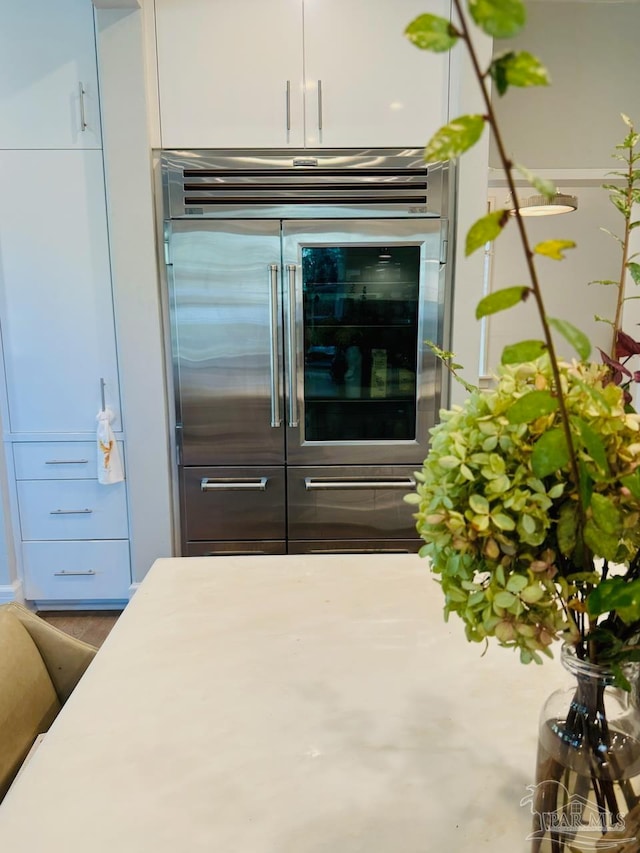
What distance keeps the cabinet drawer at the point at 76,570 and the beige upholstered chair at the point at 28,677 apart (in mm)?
1605

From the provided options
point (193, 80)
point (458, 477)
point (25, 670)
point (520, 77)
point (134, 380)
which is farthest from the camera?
point (134, 380)

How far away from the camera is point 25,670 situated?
105cm

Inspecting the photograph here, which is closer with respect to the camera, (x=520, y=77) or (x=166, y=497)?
(x=520, y=77)

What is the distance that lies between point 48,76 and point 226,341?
1331 millimetres

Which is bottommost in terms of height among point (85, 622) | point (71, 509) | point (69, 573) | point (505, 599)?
point (85, 622)

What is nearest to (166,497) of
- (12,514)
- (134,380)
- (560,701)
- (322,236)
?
(134,380)

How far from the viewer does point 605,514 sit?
0.51 meters

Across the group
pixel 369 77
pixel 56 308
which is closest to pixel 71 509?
pixel 56 308

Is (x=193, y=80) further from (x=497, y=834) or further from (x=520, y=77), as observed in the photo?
(x=497, y=834)

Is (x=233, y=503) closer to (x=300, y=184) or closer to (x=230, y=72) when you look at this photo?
(x=300, y=184)

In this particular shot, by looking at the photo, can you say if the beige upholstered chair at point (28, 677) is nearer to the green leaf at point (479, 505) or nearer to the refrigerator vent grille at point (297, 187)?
the green leaf at point (479, 505)

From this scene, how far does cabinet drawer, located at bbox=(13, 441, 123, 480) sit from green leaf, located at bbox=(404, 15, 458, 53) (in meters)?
2.45

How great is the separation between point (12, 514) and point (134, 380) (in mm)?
898

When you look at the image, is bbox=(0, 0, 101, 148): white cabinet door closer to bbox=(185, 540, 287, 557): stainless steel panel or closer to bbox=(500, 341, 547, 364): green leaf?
bbox=(185, 540, 287, 557): stainless steel panel
